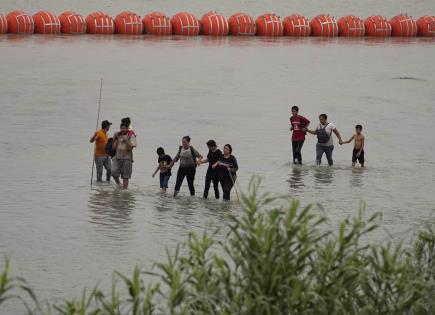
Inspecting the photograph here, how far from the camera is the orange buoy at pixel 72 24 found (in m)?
64.8

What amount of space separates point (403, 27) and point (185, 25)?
12699mm

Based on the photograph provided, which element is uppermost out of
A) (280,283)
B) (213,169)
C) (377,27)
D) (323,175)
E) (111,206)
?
(377,27)

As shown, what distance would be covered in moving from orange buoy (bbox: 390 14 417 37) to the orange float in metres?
9.86

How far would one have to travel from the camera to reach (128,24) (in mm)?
65938

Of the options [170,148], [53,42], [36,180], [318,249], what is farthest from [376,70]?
[318,249]

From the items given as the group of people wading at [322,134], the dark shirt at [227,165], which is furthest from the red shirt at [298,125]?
the dark shirt at [227,165]

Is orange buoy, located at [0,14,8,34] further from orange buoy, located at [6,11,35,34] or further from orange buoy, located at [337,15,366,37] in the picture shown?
orange buoy, located at [337,15,366,37]

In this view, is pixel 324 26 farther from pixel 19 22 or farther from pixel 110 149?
pixel 110 149

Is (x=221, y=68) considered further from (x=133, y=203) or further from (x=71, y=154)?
(x=133, y=203)

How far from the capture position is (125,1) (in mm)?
82875

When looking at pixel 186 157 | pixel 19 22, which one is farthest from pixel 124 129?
pixel 19 22

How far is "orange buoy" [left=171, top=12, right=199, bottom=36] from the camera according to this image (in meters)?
66.6

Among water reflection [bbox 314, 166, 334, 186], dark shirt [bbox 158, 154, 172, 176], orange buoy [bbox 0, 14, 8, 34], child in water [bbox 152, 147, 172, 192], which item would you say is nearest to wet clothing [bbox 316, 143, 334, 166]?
water reflection [bbox 314, 166, 334, 186]

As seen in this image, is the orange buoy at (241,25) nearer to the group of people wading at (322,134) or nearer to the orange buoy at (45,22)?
the orange buoy at (45,22)
